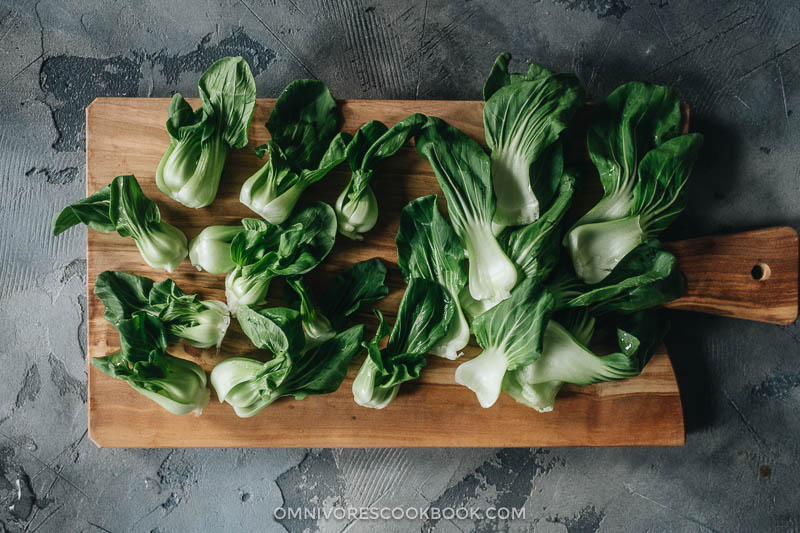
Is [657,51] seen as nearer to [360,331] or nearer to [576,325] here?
[576,325]

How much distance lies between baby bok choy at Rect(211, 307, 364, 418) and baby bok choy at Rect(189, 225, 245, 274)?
0.52 ft

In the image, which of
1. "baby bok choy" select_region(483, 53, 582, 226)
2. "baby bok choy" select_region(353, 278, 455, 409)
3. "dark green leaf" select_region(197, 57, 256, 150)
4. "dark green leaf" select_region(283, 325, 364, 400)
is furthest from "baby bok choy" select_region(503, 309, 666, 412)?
"dark green leaf" select_region(197, 57, 256, 150)

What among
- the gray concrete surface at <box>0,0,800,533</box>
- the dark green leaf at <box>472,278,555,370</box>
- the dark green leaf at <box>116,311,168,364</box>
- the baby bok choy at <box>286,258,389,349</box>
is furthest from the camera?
the gray concrete surface at <box>0,0,800,533</box>

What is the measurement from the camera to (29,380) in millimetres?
1860

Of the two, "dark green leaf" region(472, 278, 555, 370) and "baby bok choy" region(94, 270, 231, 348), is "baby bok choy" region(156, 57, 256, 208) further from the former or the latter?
"dark green leaf" region(472, 278, 555, 370)

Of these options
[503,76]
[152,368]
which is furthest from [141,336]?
[503,76]

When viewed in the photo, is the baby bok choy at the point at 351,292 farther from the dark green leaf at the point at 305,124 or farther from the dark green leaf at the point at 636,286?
the dark green leaf at the point at 636,286

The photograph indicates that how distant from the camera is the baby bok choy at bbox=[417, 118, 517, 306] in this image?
158cm

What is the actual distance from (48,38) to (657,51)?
2087 millimetres

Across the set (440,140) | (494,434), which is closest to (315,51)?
(440,140)

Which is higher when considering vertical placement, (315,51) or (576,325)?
(315,51)

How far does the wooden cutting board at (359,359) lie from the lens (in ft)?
5.65

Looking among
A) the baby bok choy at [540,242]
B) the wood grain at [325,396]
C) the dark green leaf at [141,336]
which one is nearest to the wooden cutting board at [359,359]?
the wood grain at [325,396]

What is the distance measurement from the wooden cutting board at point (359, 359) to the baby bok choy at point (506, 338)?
135mm
